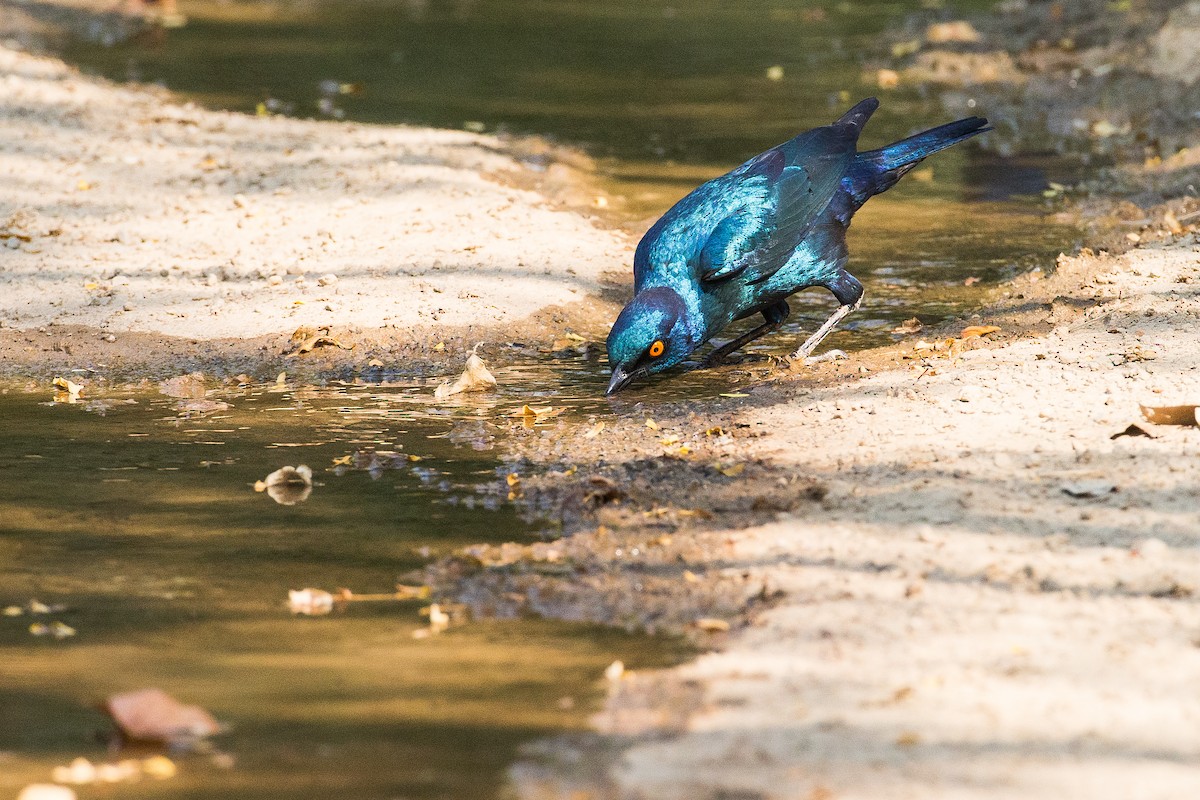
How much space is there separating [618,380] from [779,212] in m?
1.03

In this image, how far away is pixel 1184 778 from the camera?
127 inches

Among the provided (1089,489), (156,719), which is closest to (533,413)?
(1089,489)

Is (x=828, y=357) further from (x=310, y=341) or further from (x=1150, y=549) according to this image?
(x=1150, y=549)

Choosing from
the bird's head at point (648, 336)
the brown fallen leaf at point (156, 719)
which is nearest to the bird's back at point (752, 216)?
the bird's head at point (648, 336)

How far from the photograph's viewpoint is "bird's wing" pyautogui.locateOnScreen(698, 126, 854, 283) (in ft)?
20.7

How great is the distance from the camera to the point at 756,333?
7023 mm

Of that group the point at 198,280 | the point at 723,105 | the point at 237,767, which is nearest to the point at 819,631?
the point at 237,767

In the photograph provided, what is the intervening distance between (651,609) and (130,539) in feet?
5.70

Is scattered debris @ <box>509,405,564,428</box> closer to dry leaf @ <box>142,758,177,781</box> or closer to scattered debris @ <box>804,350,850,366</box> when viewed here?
scattered debris @ <box>804,350,850,366</box>

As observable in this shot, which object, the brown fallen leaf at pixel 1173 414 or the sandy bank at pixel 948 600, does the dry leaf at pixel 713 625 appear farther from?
the brown fallen leaf at pixel 1173 414

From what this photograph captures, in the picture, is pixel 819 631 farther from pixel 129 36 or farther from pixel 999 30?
pixel 129 36

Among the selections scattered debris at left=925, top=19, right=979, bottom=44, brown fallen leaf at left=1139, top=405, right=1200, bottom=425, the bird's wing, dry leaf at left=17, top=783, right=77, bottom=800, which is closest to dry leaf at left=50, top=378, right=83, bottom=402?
the bird's wing

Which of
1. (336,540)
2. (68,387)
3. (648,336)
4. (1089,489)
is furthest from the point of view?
(68,387)

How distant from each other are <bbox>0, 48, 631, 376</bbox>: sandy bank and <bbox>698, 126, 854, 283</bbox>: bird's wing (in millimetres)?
1391
